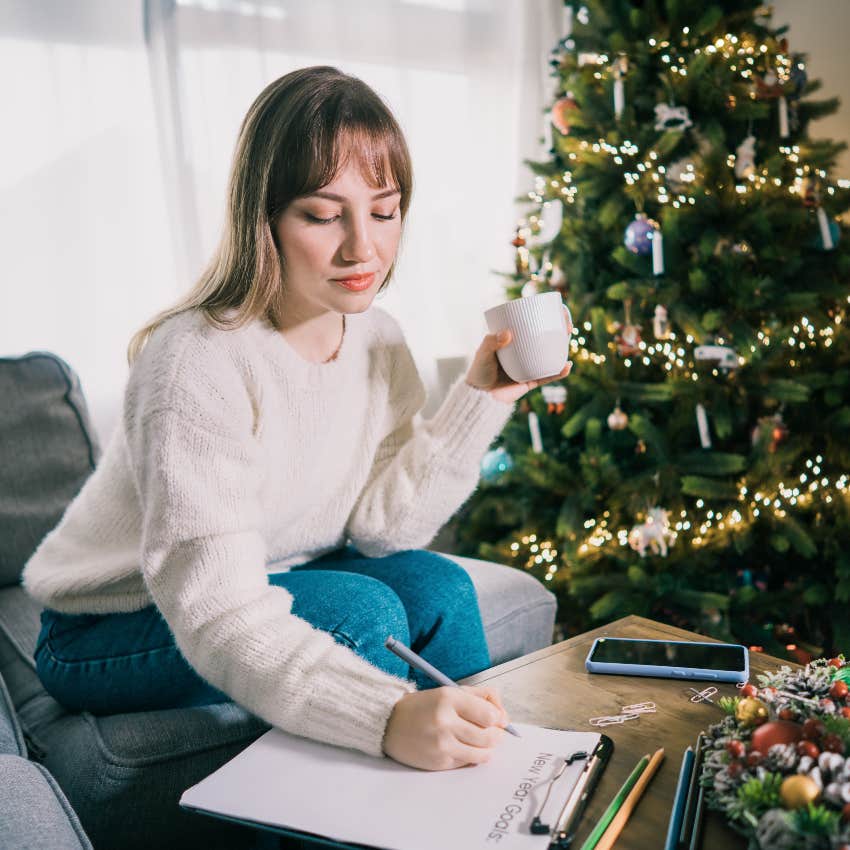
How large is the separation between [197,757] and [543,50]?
2370 millimetres

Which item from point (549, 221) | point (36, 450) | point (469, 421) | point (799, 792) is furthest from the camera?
Answer: point (549, 221)

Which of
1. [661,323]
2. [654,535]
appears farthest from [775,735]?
[661,323]

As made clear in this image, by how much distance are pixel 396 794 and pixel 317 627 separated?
0.27 m

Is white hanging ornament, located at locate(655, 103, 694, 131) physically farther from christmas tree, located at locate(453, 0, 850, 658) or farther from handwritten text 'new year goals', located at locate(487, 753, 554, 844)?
handwritten text 'new year goals', located at locate(487, 753, 554, 844)

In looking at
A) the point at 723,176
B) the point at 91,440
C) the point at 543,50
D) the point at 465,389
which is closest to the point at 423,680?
the point at 465,389

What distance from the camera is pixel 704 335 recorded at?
1844mm

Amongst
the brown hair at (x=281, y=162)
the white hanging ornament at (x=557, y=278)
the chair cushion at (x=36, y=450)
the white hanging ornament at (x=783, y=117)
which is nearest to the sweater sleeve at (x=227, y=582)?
the brown hair at (x=281, y=162)

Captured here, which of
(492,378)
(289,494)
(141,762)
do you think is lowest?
(141,762)

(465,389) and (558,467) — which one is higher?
(465,389)

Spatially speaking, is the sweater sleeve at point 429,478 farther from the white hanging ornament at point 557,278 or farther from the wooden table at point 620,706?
the white hanging ornament at point 557,278

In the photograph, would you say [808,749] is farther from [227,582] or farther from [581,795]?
[227,582]

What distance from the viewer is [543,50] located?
2.66m

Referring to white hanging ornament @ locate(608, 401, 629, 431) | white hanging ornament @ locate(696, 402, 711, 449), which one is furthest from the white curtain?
white hanging ornament @ locate(696, 402, 711, 449)

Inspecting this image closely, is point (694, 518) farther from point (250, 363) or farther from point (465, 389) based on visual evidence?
point (250, 363)
